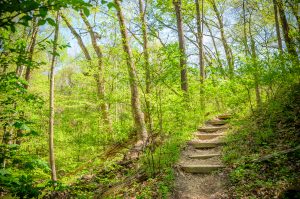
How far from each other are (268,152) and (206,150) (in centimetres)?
229

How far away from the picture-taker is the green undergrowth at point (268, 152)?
470cm

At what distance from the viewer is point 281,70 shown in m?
7.07

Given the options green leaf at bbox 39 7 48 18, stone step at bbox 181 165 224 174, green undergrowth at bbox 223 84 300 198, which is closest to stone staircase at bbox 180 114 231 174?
stone step at bbox 181 165 224 174

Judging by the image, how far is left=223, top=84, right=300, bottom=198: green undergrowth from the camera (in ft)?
15.4

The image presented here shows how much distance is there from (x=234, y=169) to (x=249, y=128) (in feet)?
8.58

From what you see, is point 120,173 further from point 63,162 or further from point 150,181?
point 63,162

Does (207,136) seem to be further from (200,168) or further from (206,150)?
(200,168)

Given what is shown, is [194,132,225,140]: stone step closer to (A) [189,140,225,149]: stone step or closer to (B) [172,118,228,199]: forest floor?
(B) [172,118,228,199]: forest floor

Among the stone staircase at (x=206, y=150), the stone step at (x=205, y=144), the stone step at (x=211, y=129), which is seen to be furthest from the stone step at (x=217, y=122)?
the stone step at (x=205, y=144)

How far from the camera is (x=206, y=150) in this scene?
26.0 ft

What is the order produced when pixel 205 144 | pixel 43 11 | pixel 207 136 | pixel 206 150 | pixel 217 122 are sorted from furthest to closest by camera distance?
pixel 217 122
pixel 207 136
pixel 205 144
pixel 206 150
pixel 43 11

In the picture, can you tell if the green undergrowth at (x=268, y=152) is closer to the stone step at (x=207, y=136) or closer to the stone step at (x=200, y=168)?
the stone step at (x=200, y=168)

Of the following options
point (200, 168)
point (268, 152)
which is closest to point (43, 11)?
point (200, 168)

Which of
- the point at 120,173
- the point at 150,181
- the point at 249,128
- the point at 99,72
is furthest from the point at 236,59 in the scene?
the point at 99,72
